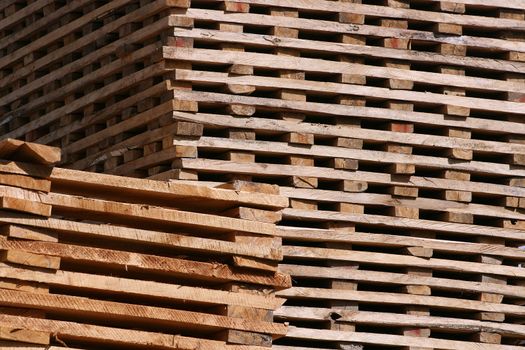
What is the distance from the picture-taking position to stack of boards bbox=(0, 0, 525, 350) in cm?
1255

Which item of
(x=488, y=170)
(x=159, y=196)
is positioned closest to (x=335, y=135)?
(x=488, y=170)

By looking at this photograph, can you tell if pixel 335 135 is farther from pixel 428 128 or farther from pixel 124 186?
pixel 124 186

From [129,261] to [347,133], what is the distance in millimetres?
3854

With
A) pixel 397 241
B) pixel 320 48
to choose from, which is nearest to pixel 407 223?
pixel 397 241

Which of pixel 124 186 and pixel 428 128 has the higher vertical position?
pixel 428 128

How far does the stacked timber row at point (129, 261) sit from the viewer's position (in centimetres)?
900

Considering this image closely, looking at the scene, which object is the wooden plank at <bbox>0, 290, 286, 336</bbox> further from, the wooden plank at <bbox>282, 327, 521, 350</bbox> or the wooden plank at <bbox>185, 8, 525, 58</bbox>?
the wooden plank at <bbox>185, 8, 525, 58</bbox>

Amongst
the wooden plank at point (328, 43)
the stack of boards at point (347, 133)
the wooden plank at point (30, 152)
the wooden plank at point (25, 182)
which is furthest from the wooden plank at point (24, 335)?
the wooden plank at point (328, 43)

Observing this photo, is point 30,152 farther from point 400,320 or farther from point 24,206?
point 400,320

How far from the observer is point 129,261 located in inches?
371

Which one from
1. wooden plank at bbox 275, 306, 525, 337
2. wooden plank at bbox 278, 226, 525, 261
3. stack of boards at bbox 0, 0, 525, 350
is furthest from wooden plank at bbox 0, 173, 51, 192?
wooden plank at bbox 275, 306, 525, 337

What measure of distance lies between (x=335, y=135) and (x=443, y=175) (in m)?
1.02

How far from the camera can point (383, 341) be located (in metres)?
12.6

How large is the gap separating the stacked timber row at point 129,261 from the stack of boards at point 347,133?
2315 millimetres
